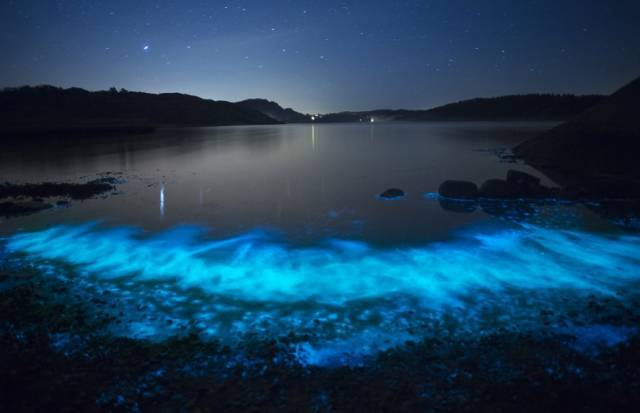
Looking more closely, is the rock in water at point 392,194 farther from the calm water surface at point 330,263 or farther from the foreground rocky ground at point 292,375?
the foreground rocky ground at point 292,375

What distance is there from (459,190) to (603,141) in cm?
1662

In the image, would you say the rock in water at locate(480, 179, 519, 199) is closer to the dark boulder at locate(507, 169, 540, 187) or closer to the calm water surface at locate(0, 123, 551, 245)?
the dark boulder at locate(507, 169, 540, 187)

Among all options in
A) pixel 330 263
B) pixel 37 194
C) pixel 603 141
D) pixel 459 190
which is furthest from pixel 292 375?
pixel 603 141

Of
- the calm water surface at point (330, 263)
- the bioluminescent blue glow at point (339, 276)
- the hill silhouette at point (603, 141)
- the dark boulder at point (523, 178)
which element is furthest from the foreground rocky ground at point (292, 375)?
the hill silhouette at point (603, 141)

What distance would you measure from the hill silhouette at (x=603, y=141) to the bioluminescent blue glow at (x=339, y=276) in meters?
16.8

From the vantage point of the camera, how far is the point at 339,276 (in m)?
9.89

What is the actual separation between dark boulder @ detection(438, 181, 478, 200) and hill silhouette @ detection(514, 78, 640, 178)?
12.8 metres

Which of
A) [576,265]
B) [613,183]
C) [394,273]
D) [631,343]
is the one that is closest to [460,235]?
[576,265]

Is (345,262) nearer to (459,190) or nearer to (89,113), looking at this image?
(459,190)

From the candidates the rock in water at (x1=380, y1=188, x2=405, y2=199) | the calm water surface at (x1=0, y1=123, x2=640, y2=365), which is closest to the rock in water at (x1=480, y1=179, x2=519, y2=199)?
the calm water surface at (x1=0, y1=123, x2=640, y2=365)

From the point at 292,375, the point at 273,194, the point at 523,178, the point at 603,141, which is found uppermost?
the point at 603,141

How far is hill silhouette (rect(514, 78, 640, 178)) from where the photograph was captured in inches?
999

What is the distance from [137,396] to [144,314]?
2765 millimetres

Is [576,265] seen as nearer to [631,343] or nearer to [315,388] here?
[631,343]
